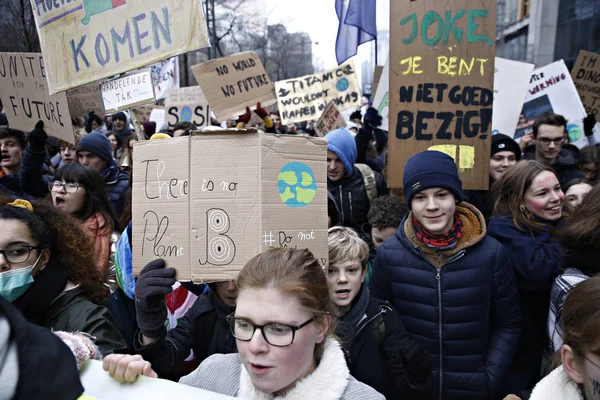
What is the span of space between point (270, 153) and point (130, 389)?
39.7 inches

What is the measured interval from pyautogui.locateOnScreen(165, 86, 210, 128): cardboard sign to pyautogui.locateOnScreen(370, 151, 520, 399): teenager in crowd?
674 centimetres

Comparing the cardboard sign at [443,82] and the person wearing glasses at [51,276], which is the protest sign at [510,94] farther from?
the person wearing glasses at [51,276]

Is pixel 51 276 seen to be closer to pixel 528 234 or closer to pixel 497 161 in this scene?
pixel 528 234

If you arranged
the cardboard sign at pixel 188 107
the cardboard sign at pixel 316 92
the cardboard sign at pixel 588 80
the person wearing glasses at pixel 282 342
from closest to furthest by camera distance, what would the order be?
the person wearing glasses at pixel 282 342
the cardboard sign at pixel 588 80
the cardboard sign at pixel 316 92
the cardboard sign at pixel 188 107

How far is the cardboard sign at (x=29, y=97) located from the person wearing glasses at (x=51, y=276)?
87.7 inches

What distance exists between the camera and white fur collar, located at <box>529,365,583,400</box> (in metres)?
1.50

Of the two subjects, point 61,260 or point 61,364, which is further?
point 61,260

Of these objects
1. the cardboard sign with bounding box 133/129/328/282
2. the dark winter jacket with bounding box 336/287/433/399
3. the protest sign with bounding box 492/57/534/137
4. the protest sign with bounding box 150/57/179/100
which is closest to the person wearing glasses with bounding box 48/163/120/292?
the cardboard sign with bounding box 133/129/328/282

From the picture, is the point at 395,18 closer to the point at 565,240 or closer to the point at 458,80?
the point at 458,80

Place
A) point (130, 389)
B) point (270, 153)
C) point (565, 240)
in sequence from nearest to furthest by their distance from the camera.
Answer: point (130, 389) < point (270, 153) < point (565, 240)

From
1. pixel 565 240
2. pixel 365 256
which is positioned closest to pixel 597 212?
pixel 565 240

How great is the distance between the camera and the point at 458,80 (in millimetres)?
3492

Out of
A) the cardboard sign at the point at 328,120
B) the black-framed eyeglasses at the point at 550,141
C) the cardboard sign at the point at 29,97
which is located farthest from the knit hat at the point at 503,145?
the cardboard sign at the point at 29,97

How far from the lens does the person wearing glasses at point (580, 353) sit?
1.44 m
